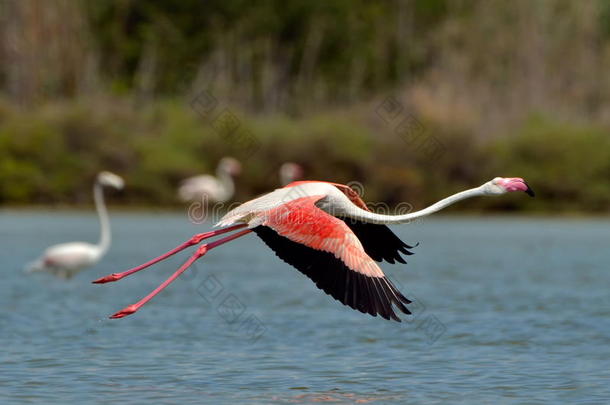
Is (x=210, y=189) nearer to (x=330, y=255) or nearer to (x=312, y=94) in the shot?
(x=312, y=94)

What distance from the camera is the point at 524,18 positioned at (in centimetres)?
4850

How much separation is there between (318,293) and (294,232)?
300 inches

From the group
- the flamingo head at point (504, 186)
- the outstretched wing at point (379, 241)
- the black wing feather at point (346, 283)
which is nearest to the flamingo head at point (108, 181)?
the outstretched wing at point (379, 241)

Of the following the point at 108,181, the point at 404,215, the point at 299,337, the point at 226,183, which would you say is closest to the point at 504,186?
the point at 404,215

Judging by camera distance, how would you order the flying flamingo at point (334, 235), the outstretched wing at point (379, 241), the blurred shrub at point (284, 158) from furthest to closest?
1. the blurred shrub at point (284, 158)
2. the outstretched wing at point (379, 241)
3. the flying flamingo at point (334, 235)

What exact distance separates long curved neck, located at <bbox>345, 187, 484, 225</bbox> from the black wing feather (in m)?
0.68

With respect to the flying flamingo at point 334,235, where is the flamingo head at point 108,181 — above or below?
above

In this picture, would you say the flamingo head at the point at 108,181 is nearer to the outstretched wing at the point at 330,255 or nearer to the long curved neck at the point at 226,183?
the outstretched wing at the point at 330,255

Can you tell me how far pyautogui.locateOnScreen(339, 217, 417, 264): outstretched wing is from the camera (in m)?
10.4

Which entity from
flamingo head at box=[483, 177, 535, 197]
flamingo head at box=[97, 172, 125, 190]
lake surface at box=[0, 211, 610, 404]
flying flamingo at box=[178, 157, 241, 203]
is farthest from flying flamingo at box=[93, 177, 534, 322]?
flying flamingo at box=[178, 157, 241, 203]

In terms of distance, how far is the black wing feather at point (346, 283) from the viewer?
335 inches

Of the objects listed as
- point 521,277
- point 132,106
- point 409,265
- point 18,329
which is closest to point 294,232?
point 18,329

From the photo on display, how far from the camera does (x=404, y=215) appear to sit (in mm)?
9445

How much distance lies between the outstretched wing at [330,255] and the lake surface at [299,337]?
0.70 m
